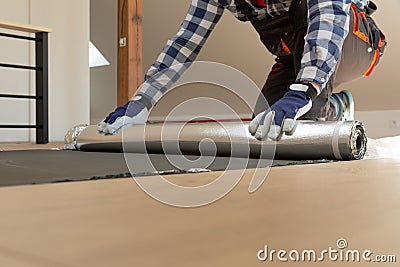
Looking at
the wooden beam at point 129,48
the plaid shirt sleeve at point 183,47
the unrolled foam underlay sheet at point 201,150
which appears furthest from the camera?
the wooden beam at point 129,48

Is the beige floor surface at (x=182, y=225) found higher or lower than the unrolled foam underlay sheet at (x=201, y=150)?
lower

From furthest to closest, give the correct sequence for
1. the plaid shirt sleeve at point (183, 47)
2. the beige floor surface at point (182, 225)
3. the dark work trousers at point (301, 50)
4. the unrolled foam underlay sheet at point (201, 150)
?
1. the plaid shirt sleeve at point (183, 47)
2. the dark work trousers at point (301, 50)
3. the unrolled foam underlay sheet at point (201, 150)
4. the beige floor surface at point (182, 225)

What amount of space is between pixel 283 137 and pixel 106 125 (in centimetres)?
64

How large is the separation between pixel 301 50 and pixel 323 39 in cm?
22

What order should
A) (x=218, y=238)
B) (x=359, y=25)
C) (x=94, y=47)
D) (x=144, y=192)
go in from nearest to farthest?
(x=218, y=238)
(x=144, y=192)
(x=359, y=25)
(x=94, y=47)

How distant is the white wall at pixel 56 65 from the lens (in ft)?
13.0

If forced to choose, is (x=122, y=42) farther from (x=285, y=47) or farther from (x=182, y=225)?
(x=182, y=225)

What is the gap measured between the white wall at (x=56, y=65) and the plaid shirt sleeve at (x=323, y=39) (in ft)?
10.2

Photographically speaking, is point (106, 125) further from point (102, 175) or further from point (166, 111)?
point (166, 111)

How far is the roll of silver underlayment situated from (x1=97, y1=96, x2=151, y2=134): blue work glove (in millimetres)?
69

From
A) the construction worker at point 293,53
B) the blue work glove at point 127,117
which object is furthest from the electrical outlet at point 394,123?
the blue work glove at point 127,117

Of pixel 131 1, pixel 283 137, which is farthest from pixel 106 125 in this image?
pixel 131 1

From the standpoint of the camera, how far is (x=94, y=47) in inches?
261

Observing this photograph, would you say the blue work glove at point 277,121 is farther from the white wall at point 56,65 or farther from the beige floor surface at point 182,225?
the white wall at point 56,65
